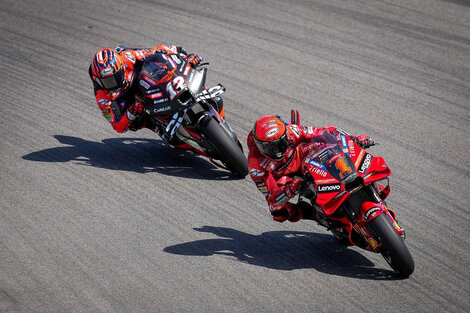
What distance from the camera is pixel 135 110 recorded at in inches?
344

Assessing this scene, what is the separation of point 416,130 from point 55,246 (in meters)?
6.55

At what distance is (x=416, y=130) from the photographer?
10.3 meters

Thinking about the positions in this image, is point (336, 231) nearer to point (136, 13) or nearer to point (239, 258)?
point (239, 258)

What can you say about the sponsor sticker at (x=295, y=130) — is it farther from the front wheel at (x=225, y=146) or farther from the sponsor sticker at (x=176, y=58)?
the sponsor sticker at (x=176, y=58)

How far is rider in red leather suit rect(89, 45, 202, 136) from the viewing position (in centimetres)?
859

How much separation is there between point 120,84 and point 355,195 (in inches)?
Result: 164

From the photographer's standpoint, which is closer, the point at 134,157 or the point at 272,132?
the point at 272,132

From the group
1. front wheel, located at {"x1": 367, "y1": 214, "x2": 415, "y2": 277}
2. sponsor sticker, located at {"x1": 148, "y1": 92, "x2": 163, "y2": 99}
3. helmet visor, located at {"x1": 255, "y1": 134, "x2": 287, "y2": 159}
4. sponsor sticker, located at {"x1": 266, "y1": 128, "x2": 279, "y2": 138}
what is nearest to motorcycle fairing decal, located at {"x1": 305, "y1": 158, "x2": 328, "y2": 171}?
helmet visor, located at {"x1": 255, "y1": 134, "x2": 287, "y2": 159}

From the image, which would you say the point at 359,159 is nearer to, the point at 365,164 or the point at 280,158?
the point at 365,164

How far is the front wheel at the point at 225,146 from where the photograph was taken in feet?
27.5

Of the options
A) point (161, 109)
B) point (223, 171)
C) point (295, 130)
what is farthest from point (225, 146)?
point (295, 130)

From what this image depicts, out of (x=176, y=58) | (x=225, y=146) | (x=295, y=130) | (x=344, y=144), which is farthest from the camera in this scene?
(x=176, y=58)

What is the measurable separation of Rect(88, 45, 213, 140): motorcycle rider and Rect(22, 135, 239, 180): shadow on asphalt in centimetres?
58

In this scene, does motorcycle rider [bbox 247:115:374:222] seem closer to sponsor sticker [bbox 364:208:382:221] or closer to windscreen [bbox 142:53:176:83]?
sponsor sticker [bbox 364:208:382:221]
